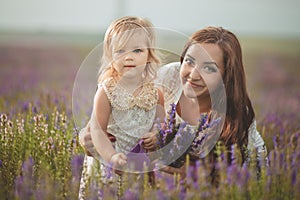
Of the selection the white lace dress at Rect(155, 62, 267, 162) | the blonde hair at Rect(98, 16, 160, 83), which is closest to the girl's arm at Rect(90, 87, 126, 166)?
the blonde hair at Rect(98, 16, 160, 83)

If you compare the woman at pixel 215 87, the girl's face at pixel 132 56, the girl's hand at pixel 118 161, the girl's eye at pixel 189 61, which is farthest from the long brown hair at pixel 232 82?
the girl's hand at pixel 118 161

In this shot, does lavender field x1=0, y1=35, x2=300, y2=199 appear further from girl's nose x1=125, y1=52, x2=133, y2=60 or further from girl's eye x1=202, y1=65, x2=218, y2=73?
girl's nose x1=125, y1=52, x2=133, y2=60

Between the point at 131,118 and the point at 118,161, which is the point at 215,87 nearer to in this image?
the point at 131,118

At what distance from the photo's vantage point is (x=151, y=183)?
271 centimetres

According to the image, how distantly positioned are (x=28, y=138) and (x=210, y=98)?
1.12 meters

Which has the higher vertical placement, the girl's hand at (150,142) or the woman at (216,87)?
the woman at (216,87)

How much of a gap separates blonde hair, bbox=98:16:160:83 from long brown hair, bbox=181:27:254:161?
0.87ft

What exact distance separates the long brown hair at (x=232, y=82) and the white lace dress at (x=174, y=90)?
0.24 ft

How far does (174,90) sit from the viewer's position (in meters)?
3.10

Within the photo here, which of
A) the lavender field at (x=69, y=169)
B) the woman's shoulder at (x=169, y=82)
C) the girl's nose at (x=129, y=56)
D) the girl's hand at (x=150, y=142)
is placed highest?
the girl's nose at (x=129, y=56)

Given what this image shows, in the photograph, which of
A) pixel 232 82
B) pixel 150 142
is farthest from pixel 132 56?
pixel 232 82

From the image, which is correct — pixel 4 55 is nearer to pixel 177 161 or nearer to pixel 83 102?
pixel 83 102

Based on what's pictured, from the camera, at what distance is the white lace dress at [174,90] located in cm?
297

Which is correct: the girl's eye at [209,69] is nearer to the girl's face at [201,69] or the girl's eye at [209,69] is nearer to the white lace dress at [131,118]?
the girl's face at [201,69]
